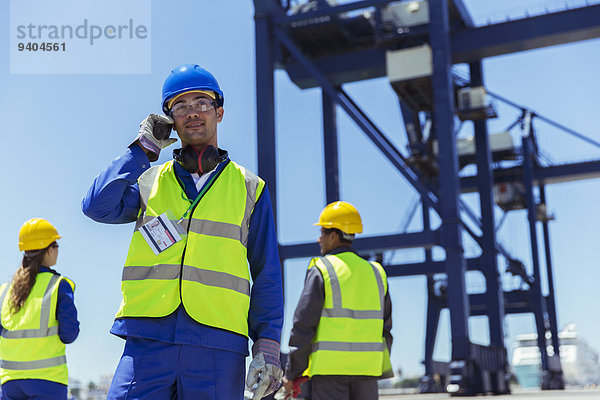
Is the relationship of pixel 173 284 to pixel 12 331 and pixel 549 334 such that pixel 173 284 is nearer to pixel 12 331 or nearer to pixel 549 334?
pixel 12 331

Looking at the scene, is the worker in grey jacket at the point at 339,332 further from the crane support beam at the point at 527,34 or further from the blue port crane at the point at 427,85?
the crane support beam at the point at 527,34

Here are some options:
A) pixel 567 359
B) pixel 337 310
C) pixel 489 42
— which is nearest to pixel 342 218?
pixel 337 310

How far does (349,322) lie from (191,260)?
2200 mm

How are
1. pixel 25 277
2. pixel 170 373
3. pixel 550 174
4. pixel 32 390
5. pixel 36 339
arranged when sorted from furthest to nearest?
pixel 550 174
pixel 25 277
pixel 36 339
pixel 32 390
pixel 170 373

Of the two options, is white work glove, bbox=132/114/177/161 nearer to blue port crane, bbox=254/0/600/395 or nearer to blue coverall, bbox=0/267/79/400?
blue coverall, bbox=0/267/79/400

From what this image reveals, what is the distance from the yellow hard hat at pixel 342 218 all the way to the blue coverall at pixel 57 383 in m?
1.88

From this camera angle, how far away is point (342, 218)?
202 inches

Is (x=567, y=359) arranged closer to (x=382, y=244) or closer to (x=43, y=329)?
(x=382, y=244)

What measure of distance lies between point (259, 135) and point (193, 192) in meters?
17.2

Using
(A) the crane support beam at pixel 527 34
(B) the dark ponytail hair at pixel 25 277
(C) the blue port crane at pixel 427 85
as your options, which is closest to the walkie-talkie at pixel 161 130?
(B) the dark ponytail hair at pixel 25 277

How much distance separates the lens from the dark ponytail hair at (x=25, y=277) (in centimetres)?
518

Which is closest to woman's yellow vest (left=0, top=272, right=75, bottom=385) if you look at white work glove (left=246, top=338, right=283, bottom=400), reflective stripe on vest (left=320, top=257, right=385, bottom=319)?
reflective stripe on vest (left=320, top=257, right=385, bottom=319)

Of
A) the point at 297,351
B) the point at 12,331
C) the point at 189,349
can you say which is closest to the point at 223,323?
the point at 189,349

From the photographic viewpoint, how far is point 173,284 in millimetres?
2693
